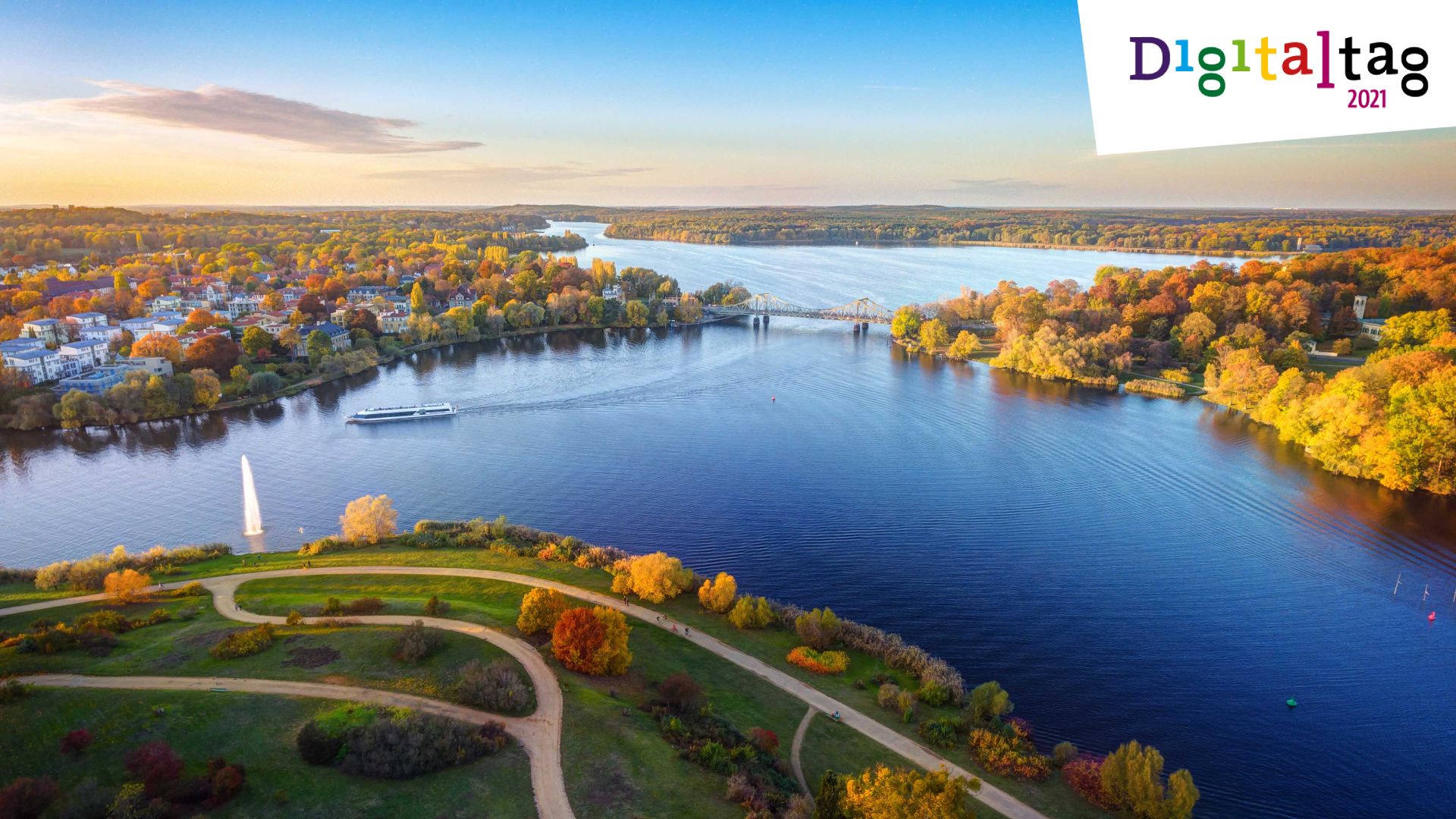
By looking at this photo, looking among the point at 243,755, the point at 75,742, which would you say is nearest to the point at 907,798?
the point at 243,755

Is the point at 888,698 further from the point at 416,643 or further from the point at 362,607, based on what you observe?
the point at 362,607

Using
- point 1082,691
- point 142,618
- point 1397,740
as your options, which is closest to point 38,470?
point 142,618

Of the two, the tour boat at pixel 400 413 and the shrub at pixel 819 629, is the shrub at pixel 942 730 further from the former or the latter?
the tour boat at pixel 400 413

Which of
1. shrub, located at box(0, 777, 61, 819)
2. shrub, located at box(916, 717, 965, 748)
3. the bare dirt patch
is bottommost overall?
shrub, located at box(916, 717, 965, 748)

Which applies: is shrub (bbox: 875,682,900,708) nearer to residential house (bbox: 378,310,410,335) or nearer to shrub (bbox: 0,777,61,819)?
shrub (bbox: 0,777,61,819)

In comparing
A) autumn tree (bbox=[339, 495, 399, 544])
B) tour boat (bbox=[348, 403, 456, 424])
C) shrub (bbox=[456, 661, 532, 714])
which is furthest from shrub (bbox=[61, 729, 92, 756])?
tour boat (bbox=[348, 403, 456, 424])

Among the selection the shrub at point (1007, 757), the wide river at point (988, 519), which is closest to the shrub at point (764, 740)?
the shrub at point (1007, 757)

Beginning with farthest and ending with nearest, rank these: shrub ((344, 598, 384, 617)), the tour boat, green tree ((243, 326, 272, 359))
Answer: green tree ((243, 326, 272, 359)) < the tour boat < shrub ((344, 598, 384, 617))
